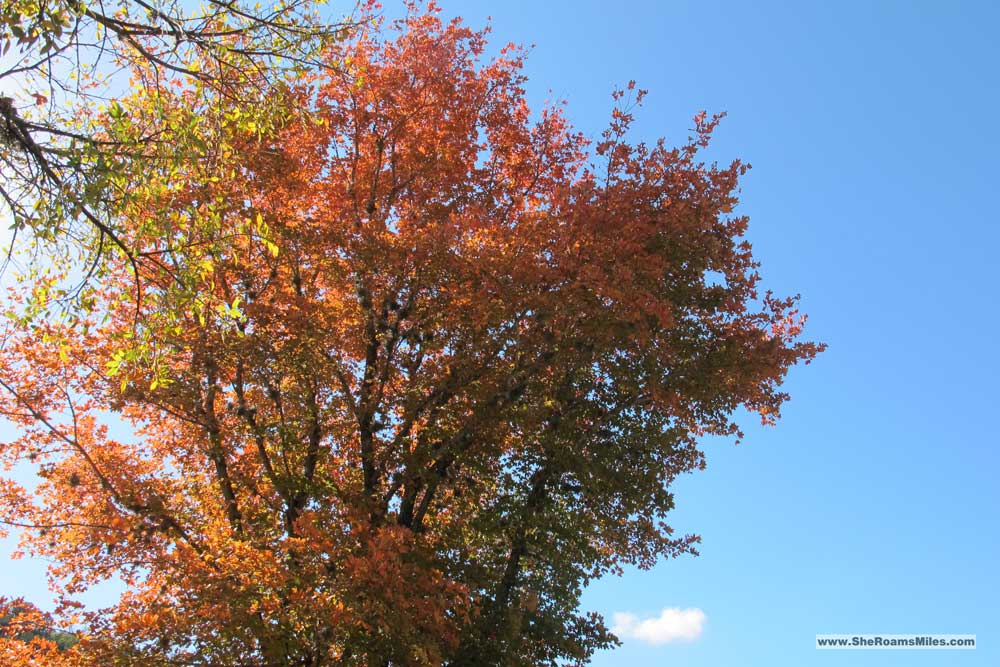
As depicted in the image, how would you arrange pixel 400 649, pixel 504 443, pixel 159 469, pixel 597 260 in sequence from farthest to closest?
pixel 159 469 < pixel 504 443 < pixel 597 260 < pixel 400 649

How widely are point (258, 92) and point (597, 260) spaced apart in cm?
569

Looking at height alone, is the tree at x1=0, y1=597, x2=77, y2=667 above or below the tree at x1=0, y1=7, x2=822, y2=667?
below

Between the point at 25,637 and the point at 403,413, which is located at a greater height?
the point at 403,413

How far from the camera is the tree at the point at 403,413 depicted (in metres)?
11.0

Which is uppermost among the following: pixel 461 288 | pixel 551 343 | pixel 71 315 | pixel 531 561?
pixel 461 288

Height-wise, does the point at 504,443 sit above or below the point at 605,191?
below

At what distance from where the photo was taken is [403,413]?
13.8m

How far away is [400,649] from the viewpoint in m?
10.5

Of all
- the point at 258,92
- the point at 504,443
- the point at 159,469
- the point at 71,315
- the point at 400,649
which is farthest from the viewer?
the point at 159,469

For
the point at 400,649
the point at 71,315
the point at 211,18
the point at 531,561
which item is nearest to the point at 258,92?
the point at 211,18

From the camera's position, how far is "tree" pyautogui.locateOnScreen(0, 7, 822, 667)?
10961 mm

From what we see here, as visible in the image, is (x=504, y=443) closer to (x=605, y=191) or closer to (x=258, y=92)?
(x=605, y=191)

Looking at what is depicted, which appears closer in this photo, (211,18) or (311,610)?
(211,18)

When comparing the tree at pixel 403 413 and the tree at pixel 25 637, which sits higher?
the tree at pixel 403 413
